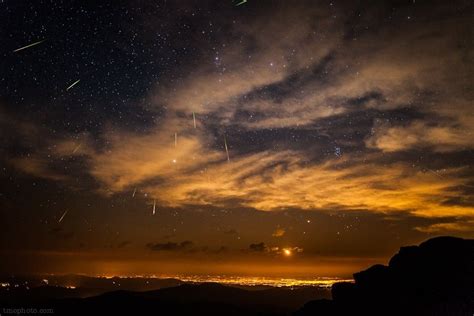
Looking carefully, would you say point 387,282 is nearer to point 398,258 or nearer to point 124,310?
point 398,258

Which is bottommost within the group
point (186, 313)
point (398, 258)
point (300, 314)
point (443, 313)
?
point (186, 313)

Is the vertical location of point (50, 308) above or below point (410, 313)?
below

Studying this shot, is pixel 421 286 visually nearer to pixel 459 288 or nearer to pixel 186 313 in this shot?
pixel 459 288

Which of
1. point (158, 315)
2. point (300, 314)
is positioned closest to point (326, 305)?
point (300, 314)

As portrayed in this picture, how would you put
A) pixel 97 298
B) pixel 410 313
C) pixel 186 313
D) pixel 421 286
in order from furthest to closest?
pixel 186 313 → pixel 97 298 → pixel 421 286 → pixel 410 313

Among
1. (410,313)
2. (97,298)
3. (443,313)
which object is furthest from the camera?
(97,298)

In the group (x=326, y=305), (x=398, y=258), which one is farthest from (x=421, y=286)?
(x=326, y=305)

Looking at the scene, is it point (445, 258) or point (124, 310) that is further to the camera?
point (124, 310)
